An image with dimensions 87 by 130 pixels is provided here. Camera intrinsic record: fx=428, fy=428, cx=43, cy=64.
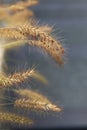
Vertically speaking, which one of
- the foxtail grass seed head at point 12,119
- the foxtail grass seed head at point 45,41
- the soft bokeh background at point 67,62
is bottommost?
the foxtail grass seed head at point 12,119

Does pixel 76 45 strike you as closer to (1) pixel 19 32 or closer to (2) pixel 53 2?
(2) pixel 53 2

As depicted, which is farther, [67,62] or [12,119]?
[67,62]

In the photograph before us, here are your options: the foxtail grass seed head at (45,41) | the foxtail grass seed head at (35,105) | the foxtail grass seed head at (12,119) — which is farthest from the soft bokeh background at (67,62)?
the foxtail grass seed head at (45,41)

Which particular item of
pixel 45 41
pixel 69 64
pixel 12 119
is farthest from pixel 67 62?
pixel 45 41

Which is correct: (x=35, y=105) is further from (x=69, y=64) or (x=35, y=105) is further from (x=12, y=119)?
(x=69, y=64)

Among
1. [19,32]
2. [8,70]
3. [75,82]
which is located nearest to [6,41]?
[8,70]

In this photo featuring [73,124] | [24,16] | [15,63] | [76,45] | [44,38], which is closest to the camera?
[44,38]

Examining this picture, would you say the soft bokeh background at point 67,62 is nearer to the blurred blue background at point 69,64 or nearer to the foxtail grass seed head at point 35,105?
the blurred blue background at point 69,64

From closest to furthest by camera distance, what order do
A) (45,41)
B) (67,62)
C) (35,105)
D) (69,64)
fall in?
(45,41) < (35,105) < (67,62) < (69,64)
